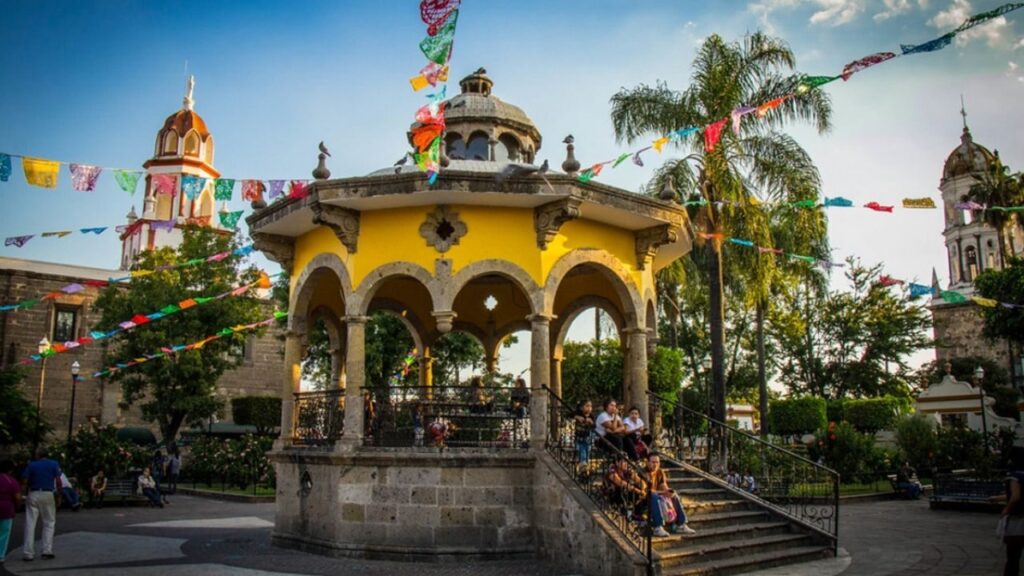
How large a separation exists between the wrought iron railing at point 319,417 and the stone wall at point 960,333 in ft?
156

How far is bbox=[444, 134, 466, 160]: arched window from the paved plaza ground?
724 cm

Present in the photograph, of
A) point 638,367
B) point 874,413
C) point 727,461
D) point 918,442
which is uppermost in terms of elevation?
point 638,367

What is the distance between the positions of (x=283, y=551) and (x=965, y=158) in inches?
2192

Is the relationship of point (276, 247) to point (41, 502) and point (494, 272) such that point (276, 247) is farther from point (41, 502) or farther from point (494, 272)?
point (41, 502)

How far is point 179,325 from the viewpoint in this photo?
96.9 feet

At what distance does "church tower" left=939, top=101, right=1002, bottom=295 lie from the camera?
5275cm

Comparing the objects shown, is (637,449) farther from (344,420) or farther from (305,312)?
(305,312)

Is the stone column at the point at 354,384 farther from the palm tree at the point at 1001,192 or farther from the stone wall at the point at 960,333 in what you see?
the stone wall at the point at 960,333

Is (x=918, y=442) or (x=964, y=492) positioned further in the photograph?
(x=918, y=442)

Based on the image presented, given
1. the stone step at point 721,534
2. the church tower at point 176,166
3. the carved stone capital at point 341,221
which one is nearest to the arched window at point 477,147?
the carved stone capital at point 341,221

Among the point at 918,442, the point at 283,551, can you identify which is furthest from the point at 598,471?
the point at 918,442

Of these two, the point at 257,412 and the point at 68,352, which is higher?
the point at 68,352

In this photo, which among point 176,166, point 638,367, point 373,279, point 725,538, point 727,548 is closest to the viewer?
point 727,548

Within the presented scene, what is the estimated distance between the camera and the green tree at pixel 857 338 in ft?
128
